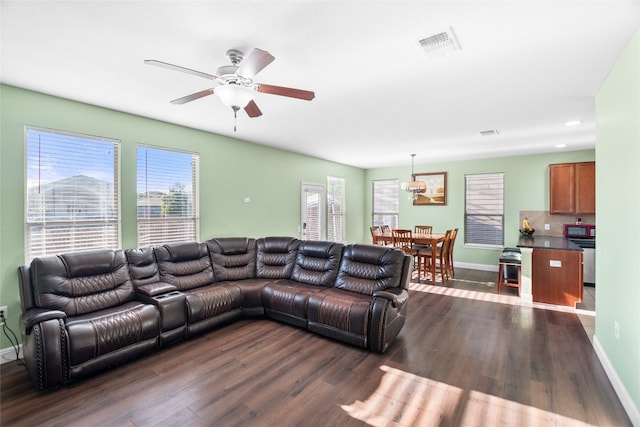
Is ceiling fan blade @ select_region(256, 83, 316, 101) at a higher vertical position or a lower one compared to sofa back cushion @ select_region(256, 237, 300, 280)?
higher

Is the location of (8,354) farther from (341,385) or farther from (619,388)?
(619,388)

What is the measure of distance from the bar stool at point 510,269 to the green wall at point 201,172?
12.2 feet

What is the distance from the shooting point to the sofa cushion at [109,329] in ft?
8.13

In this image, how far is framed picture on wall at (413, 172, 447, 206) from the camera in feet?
24.4

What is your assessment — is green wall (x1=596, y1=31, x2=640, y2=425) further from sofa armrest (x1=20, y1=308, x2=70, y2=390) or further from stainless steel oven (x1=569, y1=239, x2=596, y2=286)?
sofa armrest (x1=20, y1=308, x2=70, y2=390)

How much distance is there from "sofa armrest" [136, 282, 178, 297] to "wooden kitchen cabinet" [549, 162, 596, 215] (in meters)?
6.96

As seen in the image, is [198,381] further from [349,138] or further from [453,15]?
[349,138]

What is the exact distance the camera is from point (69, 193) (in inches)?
128

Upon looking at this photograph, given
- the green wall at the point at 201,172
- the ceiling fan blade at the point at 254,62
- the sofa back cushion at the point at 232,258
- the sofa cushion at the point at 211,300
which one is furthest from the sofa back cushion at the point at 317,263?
the ceiling fan blade at the point at 254,62

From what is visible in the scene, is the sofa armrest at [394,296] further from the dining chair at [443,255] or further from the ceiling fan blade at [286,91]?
the dining chair at [443,255]

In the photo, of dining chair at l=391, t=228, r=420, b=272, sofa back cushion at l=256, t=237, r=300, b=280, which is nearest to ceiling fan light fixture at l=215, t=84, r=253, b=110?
sofa back cushion at l=256, t=237, r=300, b=280

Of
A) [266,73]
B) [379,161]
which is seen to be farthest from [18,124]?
[379,161]

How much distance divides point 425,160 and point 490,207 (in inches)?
72.8

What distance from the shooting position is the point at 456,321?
381cm
